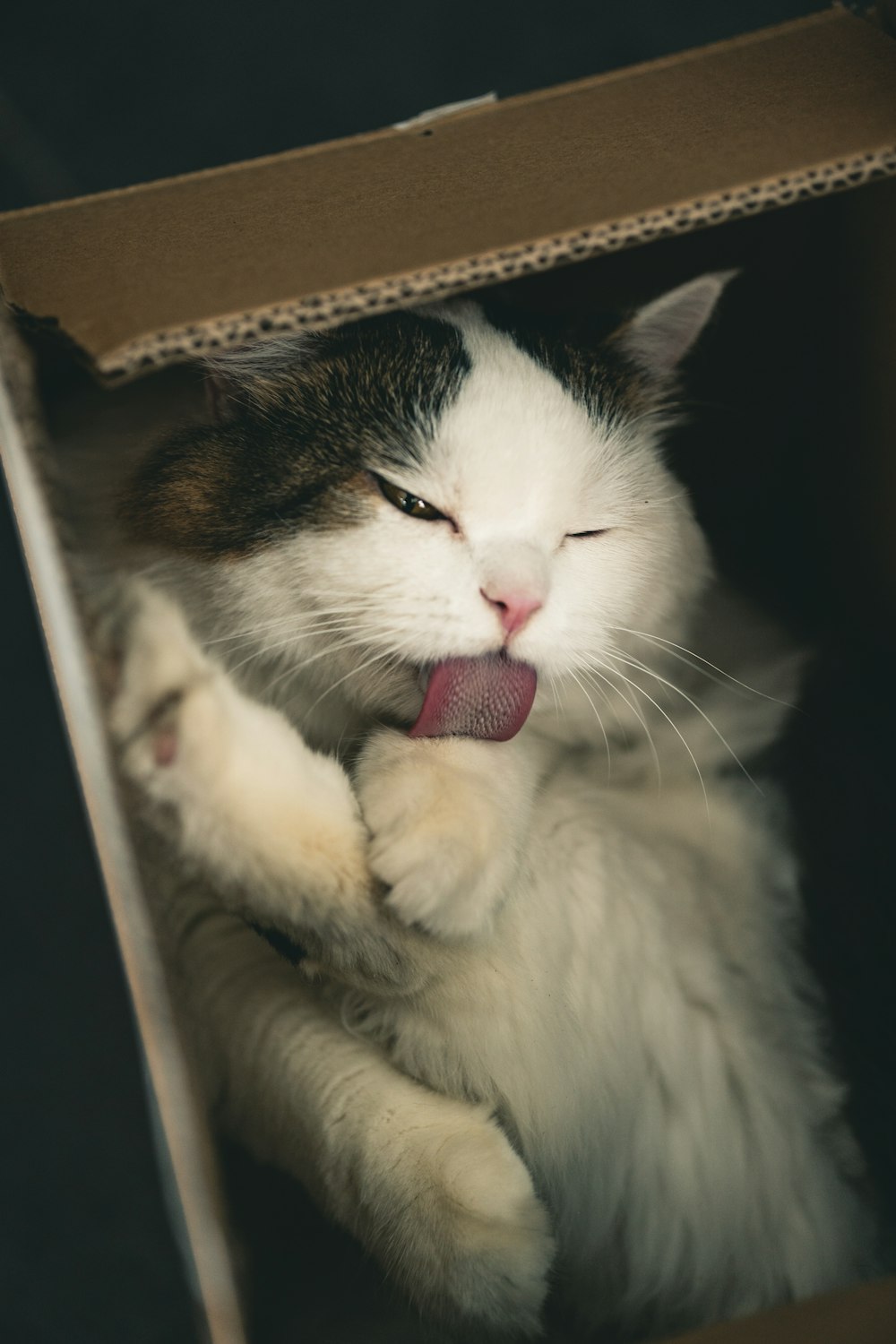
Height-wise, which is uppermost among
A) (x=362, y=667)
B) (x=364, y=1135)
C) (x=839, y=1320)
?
(x=362, y=667)

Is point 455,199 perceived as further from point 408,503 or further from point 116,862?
point 116,862

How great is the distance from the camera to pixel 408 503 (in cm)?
73

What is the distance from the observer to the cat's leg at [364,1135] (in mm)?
690

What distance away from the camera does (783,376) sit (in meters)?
1.08

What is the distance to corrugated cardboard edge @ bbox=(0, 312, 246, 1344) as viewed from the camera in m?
0.59

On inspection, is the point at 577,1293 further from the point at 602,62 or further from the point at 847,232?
the point at 602,62

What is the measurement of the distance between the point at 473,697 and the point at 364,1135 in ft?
1.03

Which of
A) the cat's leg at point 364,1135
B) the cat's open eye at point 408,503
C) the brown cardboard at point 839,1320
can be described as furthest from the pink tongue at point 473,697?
the brown cardboard at point 839,1320

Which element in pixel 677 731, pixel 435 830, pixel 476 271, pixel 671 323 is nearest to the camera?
pixel 476 271

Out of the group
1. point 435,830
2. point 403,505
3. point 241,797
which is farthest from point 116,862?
point 403,505

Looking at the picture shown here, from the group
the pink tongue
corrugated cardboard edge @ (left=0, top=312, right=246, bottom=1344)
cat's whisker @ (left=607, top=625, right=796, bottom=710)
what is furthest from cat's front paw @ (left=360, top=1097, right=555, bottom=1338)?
cat's whisker @ (left=607, top=625, right=796, bottom=710)

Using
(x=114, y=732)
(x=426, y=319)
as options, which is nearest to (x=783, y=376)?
(x=426, y=319)

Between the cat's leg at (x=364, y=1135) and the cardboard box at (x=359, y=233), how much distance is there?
0.10m

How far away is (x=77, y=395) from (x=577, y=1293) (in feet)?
2.66
